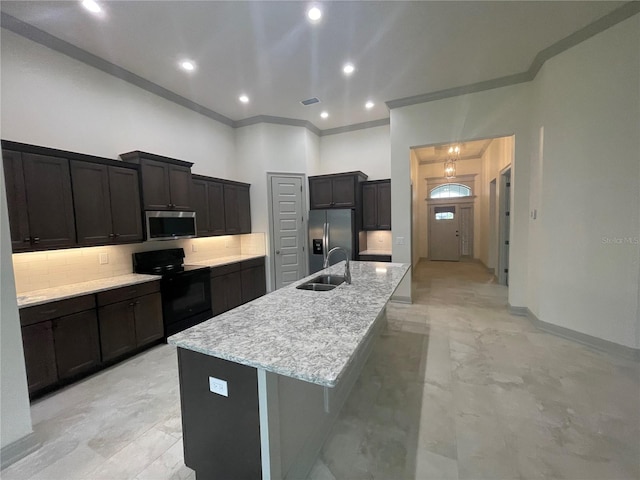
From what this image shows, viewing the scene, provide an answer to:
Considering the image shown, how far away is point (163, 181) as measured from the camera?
3426mm

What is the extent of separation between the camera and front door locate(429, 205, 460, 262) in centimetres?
865

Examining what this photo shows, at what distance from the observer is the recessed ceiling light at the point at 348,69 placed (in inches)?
135

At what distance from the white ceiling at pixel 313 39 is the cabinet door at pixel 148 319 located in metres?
2.84

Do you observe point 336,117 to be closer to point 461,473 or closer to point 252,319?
point 252,319

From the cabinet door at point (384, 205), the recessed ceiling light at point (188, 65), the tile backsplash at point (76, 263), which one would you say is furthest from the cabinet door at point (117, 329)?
the cabinet door at point (384, 205)

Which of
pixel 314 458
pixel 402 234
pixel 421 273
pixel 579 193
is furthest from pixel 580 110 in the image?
pixel 421 273

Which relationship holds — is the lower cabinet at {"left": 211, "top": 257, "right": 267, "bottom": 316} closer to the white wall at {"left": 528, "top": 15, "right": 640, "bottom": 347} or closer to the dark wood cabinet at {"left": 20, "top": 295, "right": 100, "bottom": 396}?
the dark wood cabinet at {"left": 20, "top": 295, "right": 100, "bottom": 396}

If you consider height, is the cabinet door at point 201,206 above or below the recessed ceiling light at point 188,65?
below

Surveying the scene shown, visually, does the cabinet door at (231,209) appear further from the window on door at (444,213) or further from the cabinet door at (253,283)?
the window on door at (444,213)

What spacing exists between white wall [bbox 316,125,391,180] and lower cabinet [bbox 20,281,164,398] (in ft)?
12.4

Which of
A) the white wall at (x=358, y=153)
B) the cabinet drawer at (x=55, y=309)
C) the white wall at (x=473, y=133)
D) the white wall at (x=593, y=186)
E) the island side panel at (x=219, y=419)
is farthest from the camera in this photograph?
the white wall at (x=358, y=153)

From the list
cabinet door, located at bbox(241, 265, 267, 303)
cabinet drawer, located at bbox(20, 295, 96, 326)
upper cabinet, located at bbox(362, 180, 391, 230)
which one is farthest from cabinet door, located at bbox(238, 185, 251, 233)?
cabinet drawer, located at bbox(20, 295, 96, 326)

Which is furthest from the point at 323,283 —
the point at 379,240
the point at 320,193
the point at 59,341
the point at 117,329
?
the point at 379,240

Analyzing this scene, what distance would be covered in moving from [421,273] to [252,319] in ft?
20.7
